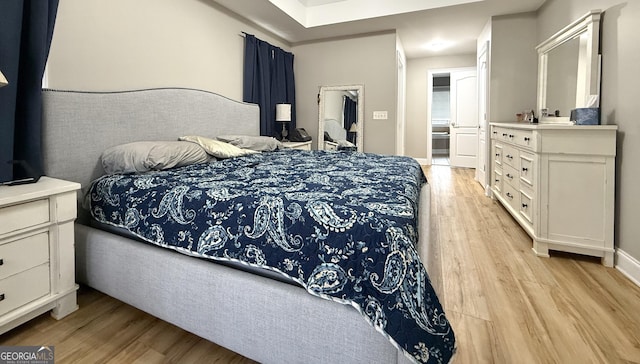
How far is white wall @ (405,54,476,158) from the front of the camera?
680 cm

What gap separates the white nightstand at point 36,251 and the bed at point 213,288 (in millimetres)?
166

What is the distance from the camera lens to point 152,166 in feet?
6.58

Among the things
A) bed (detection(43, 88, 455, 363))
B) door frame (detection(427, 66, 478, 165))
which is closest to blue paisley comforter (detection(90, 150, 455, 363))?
bed (detection(43, 88, 455, 363))

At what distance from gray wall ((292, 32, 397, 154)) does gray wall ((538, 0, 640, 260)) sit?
8.18 ft

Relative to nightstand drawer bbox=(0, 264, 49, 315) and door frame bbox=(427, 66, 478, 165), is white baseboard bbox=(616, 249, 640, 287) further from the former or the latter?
door frame bbox=(427, 66, 478, 165)

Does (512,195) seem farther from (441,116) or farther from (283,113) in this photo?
(441,116)

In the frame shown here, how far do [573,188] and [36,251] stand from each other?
327 cm

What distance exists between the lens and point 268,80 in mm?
4438

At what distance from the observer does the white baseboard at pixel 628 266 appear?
2.01m

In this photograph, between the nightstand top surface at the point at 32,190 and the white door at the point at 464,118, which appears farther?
the white door at the point at 464,118

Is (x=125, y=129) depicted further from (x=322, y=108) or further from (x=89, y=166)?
(x=322, y=108)

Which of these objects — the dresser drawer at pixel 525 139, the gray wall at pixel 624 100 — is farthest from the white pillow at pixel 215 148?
the gray wall at pixel 624 100

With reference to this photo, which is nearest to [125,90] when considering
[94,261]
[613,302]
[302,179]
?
[94,261]

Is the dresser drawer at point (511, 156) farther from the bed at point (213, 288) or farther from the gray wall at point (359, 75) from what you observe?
the gray wall at point (359, 75)
